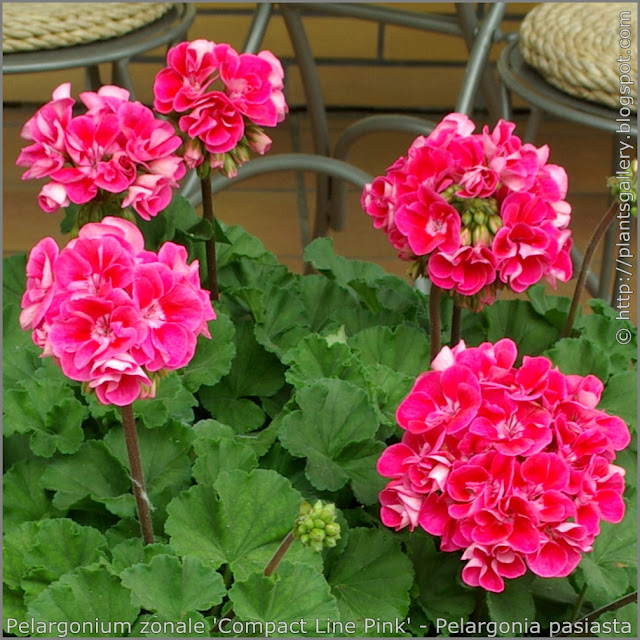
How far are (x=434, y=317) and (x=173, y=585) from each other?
Answer: 0.30 m

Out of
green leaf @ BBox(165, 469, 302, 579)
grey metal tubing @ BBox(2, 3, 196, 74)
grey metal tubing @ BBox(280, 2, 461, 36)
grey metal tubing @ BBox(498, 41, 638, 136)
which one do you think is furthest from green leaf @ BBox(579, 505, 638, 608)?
grey metal tubing @ BBox(280, 2, 461, 36)

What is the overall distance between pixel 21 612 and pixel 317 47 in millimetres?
2173

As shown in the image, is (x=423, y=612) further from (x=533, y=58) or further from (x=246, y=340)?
(x=533, y=58)

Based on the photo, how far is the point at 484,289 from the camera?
2.36 ft

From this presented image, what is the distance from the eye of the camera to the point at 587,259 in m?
0.84

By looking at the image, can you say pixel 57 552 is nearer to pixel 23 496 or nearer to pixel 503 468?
pixel 23 496

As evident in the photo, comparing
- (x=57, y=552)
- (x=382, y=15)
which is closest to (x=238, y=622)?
(x=57, y=552)

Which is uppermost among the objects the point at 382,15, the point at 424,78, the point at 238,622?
the point at 382,15

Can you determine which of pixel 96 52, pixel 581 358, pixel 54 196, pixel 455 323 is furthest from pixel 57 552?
pixel 96 52

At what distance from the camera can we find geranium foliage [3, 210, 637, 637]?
63 centimetres

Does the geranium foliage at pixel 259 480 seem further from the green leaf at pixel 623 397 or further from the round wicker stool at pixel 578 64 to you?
the round wicker stool at pixel 578 64

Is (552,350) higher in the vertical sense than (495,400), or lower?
lower

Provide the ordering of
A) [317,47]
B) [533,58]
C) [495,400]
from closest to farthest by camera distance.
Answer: [495,400] < [533,58] < [317,47]

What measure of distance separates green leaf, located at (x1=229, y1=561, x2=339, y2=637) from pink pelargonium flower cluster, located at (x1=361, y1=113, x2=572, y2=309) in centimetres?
22
